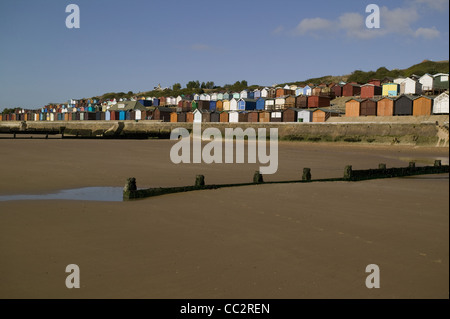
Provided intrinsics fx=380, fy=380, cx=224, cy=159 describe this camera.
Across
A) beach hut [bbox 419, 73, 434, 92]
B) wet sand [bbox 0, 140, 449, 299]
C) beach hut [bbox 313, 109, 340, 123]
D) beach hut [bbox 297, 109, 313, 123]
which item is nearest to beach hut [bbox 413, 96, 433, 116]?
beach hut [bbox 313, 109, 340, 123]

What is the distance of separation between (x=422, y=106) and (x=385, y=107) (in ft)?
17.8

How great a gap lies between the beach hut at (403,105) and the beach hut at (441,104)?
3205 mm

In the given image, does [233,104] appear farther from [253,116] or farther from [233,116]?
[253,116]

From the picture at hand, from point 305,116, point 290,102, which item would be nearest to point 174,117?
point 290,102

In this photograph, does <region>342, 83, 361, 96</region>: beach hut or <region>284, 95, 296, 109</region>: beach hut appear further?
<region>342, 83, 361, 96</region>: beach hut

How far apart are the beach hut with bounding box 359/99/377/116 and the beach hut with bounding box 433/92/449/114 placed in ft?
28.5

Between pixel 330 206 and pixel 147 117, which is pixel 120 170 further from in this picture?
pixel 147 117

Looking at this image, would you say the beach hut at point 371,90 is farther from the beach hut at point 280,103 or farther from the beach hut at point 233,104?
the beach hut at point 233,104

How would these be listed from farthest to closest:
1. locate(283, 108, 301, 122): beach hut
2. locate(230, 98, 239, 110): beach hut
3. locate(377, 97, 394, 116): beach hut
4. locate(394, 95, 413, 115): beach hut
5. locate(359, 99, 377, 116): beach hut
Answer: locate(230, 98, 239, 110): beach hut < locate(283, 108, 301, 122): beach hut < locate(359, 99, 377, 116): beach hut < locate(377, 97, 394, 116): beach hut < locate(394, 95, 413, 115): beach hut

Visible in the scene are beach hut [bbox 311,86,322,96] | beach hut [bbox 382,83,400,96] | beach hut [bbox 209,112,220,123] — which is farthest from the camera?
beach hut [bbox 311,86,322,96]

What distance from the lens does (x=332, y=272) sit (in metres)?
6.04

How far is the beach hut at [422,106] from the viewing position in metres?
51.8

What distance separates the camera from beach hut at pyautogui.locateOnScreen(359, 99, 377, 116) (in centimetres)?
5828

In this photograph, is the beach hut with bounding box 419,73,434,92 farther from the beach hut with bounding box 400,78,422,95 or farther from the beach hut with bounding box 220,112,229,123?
the beach hut with bounding box 220,112,229,123
